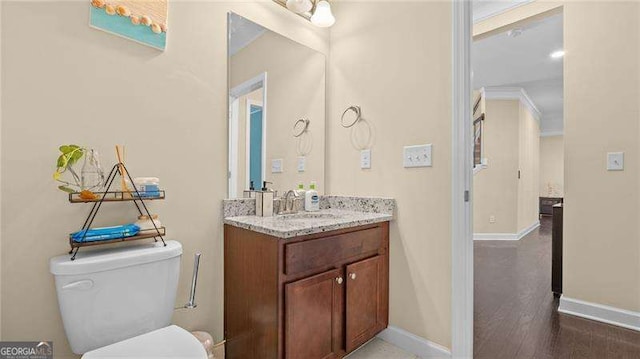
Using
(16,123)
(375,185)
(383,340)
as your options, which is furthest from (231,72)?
(383,340)

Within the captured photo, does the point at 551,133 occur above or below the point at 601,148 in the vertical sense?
above

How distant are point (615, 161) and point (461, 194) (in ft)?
4.89

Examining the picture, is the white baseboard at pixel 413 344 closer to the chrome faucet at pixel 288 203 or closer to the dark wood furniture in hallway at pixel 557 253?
the chrome faucet at pixel 288 203

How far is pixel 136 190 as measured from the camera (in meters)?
1.27

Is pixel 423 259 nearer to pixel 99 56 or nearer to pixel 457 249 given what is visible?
pixel 457 249

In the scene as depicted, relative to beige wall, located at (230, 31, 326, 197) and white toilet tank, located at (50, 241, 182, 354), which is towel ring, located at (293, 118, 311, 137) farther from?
white toilet tank, located at (50, 241, 182, 354)

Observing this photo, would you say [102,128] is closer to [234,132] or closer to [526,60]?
[234,132]

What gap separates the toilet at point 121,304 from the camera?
1022 mm

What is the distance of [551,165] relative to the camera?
8.84m

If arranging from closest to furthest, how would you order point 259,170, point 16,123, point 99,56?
point 16,123, point 99,56, point 259,170

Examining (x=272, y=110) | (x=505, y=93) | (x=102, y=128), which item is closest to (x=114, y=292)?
(x=102, y=128)

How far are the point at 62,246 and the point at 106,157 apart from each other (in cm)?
38

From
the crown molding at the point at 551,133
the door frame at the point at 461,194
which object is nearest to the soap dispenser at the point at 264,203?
the door frame at the point at 461,194

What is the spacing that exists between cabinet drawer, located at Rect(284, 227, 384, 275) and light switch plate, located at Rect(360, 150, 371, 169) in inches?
17.0
